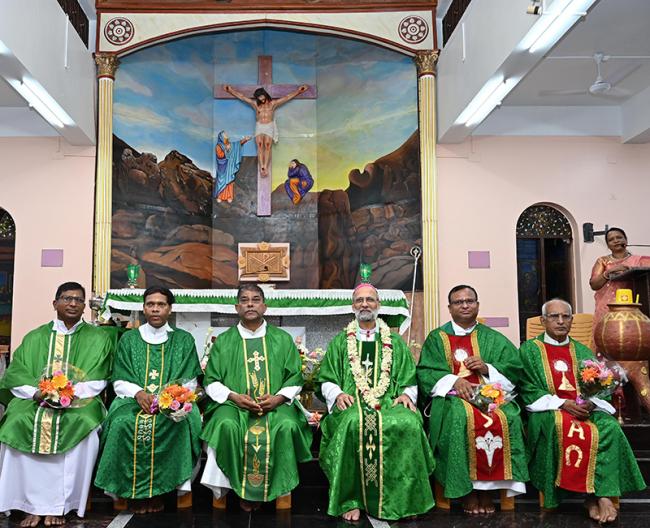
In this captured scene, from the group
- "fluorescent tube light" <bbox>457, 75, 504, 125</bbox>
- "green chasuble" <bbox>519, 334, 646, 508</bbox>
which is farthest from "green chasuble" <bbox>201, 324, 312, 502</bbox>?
"fluorescent tube light" <bbox>457, 75, 504, 125</bbox>

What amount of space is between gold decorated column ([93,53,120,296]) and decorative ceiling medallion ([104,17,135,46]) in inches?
11.5

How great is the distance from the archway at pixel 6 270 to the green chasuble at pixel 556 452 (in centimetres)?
811

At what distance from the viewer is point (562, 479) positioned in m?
4.62

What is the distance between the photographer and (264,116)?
1117 cm

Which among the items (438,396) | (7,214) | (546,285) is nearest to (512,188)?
(546,285)

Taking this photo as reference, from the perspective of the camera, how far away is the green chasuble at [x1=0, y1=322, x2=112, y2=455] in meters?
4.57

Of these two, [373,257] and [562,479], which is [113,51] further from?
[562,479]

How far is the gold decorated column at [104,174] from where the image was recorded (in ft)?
32.1

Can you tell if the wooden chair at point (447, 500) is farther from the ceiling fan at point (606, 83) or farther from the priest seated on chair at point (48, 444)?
the ceiling fan at point (606, 83)

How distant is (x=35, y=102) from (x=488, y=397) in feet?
21.0

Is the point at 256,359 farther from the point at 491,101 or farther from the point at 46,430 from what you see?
the point at 491,101

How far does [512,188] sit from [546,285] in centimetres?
163

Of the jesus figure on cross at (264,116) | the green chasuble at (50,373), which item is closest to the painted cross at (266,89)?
the jesus figure on cross at (264,116)

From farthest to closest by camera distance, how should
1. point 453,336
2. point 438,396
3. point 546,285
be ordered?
point 546,285 < point 453,336 < point 438,396
